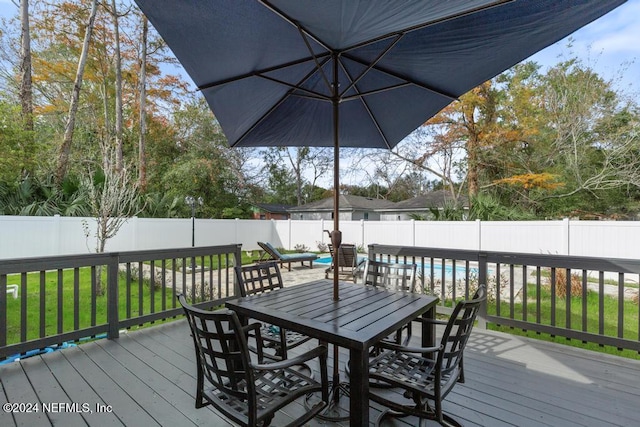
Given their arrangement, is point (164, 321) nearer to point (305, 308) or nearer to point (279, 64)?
point (305, 308)

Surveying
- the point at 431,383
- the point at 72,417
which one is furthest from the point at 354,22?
the point at 72,417

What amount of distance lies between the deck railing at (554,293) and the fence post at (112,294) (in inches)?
120

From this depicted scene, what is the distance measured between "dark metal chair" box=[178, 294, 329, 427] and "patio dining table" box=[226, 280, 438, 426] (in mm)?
161

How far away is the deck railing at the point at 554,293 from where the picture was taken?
2.98m

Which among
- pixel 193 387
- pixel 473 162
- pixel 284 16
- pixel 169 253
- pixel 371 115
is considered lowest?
pixel 193 387

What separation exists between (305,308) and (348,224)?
10.8 meters

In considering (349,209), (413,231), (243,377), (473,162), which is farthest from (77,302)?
(349,209)

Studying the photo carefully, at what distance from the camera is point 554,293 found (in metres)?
3.24

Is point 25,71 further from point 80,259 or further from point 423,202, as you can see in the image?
point 423,202

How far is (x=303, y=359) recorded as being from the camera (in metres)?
1.58

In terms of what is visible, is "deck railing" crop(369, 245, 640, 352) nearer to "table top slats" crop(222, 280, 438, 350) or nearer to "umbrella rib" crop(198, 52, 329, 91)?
"table top slats" crop(222, 280, 438, 350)

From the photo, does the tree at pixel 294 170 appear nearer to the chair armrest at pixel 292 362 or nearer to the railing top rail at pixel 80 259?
the railing top rail at pixel 80 259

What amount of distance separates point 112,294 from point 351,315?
8.83ft

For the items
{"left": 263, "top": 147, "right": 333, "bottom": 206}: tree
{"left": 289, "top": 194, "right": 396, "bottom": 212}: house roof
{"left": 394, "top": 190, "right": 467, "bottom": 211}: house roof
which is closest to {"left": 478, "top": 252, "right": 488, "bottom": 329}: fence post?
{"left": 394, "top": 190, "right": 467, "bottom": 211}: house roof
